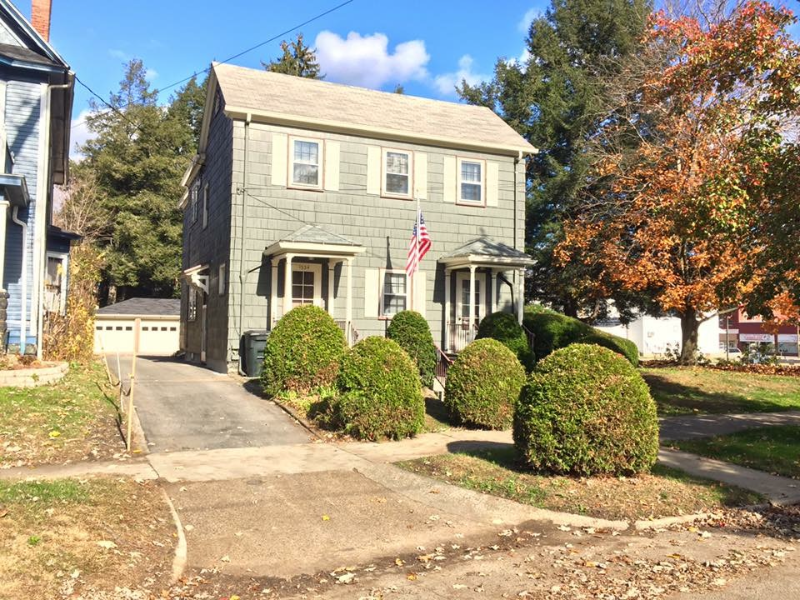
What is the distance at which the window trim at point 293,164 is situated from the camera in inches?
639

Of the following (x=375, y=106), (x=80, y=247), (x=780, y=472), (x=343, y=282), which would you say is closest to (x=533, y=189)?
(x=375, y=106)

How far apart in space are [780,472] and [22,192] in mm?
13955

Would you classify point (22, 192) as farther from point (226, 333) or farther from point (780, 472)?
point (780, 472)

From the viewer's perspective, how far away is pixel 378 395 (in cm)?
964

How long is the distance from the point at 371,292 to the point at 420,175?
3498 millimetres

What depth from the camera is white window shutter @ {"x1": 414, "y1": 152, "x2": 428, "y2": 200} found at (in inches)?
690

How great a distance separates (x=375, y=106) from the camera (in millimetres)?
18625

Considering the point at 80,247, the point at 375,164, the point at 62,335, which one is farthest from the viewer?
the point at 80,247

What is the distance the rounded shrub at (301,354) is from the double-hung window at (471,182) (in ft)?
24.6

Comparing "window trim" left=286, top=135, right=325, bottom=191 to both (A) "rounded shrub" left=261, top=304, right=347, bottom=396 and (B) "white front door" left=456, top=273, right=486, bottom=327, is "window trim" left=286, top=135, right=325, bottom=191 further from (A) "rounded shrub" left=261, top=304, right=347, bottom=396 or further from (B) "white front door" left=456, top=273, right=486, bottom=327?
(A) "rounded shrub" left=261, top=304, right=347, bottom=396

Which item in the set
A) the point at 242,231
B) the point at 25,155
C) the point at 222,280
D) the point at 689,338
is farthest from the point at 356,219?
the point at 689,338

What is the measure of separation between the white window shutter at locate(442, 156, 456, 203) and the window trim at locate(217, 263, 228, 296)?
20.2 feet

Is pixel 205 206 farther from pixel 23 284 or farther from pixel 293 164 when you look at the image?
pixel 23 284

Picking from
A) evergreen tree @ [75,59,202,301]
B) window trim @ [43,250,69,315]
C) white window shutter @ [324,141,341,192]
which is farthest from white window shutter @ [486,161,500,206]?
evergreen tree @ [75,59,202,301]
